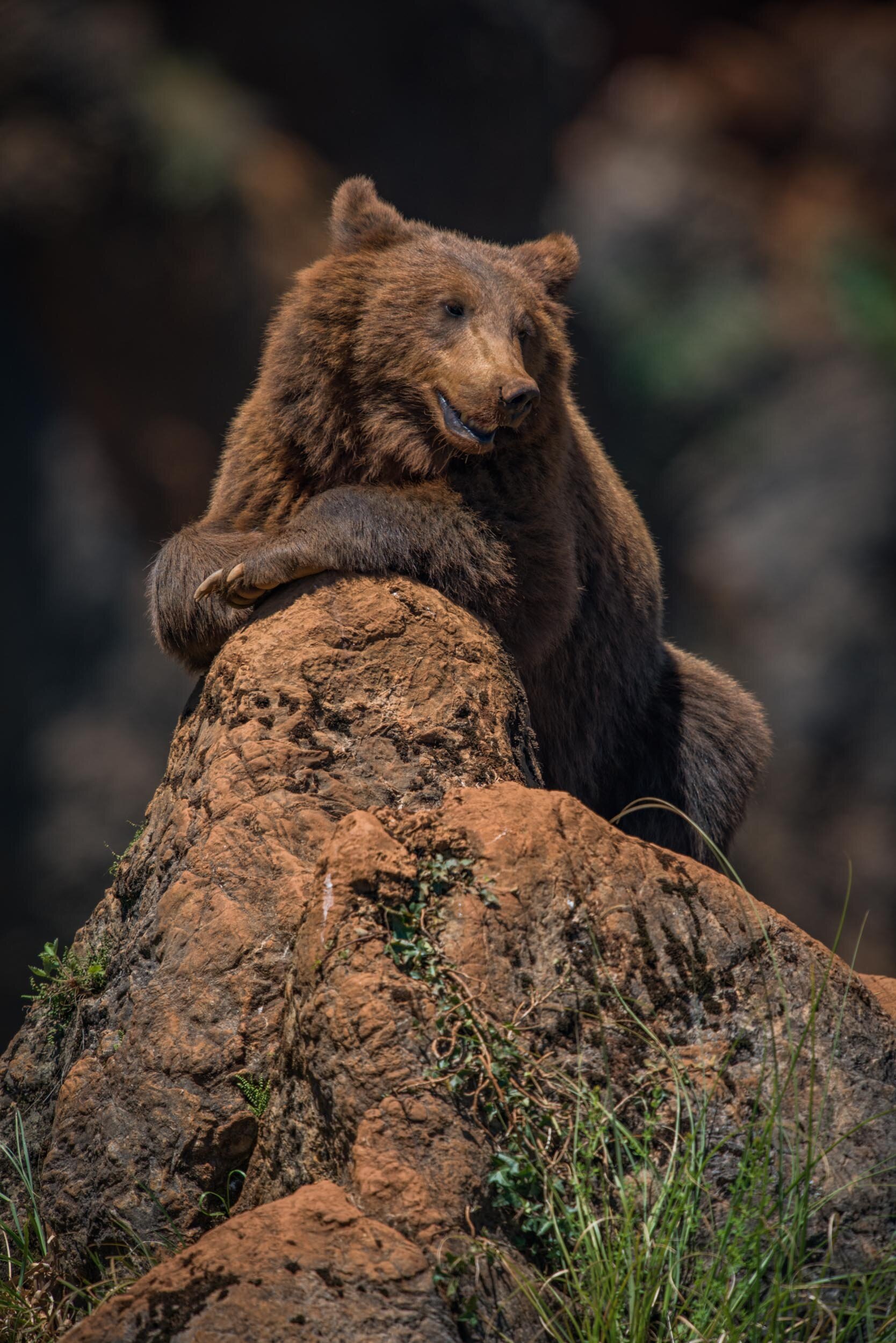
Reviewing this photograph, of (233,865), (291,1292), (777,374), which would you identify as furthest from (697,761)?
(777,374)

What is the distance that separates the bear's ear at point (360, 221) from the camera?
4.02 metres

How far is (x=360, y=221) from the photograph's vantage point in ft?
13.2

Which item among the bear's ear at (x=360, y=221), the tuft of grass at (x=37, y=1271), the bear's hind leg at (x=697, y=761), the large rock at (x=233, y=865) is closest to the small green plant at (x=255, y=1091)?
the large rock at (x=233, y=865)

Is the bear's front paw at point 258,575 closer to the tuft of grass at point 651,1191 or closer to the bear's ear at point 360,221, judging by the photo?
the tuft of grass at point 651,1191

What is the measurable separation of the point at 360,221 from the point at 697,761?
97.8 inches

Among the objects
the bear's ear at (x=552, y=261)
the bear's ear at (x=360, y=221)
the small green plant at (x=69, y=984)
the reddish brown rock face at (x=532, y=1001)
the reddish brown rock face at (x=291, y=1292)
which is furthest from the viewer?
the bear's ear at (x=552, y=261)

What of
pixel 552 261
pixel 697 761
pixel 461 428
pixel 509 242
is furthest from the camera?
pixel 509 242

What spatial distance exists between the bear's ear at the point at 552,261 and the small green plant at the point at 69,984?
2.77 meters

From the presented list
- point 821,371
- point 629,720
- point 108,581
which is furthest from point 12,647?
point 821,371

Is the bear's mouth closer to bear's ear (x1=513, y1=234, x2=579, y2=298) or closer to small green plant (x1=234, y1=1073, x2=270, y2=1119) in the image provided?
bear's ear (x1=513, y1=234, x2=579, y2=298)

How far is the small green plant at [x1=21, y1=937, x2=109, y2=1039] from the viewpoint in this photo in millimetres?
3086

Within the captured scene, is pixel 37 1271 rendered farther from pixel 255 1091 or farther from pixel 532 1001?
pixel 532 1001

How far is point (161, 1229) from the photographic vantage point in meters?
2.53

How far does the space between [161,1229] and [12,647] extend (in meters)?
7.31
